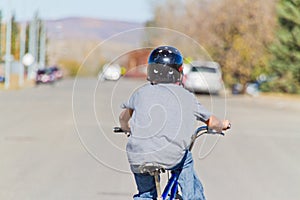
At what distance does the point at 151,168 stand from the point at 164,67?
70 cm

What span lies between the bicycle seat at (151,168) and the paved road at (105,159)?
0.33 meters

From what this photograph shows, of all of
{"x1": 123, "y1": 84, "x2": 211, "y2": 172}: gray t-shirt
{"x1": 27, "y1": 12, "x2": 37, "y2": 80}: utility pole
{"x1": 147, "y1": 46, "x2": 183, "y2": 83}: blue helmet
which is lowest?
{"x1": 27, "y1": 12, "x2": 37, "y2": 80}: utility pole

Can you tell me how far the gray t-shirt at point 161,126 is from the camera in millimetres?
5430

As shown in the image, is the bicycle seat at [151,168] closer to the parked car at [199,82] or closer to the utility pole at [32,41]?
the parked car at [199,82]

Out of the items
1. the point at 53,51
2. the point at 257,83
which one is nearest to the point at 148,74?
the point at 257,83

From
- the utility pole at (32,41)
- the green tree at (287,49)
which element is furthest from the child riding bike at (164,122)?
the utility pole at (32,41)

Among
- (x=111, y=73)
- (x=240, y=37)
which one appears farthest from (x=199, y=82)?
(x=240, y=37)

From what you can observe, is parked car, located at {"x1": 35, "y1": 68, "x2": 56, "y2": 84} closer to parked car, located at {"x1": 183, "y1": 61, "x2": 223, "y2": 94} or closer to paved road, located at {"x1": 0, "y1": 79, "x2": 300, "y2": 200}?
paved road, located at {"x1": 0, "y1": 79, "x2": 300, "y2": 200}

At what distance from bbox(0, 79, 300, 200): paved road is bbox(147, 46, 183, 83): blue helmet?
0.67 metres

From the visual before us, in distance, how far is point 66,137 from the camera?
18562mm

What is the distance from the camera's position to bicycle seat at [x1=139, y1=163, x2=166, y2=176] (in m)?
5.38

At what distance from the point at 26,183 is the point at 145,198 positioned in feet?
18.7

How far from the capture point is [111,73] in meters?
6.46

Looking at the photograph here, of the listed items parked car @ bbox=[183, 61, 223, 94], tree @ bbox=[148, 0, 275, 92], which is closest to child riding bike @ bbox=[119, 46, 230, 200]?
parked car @ bbox=[183, 61, 223, 94]
